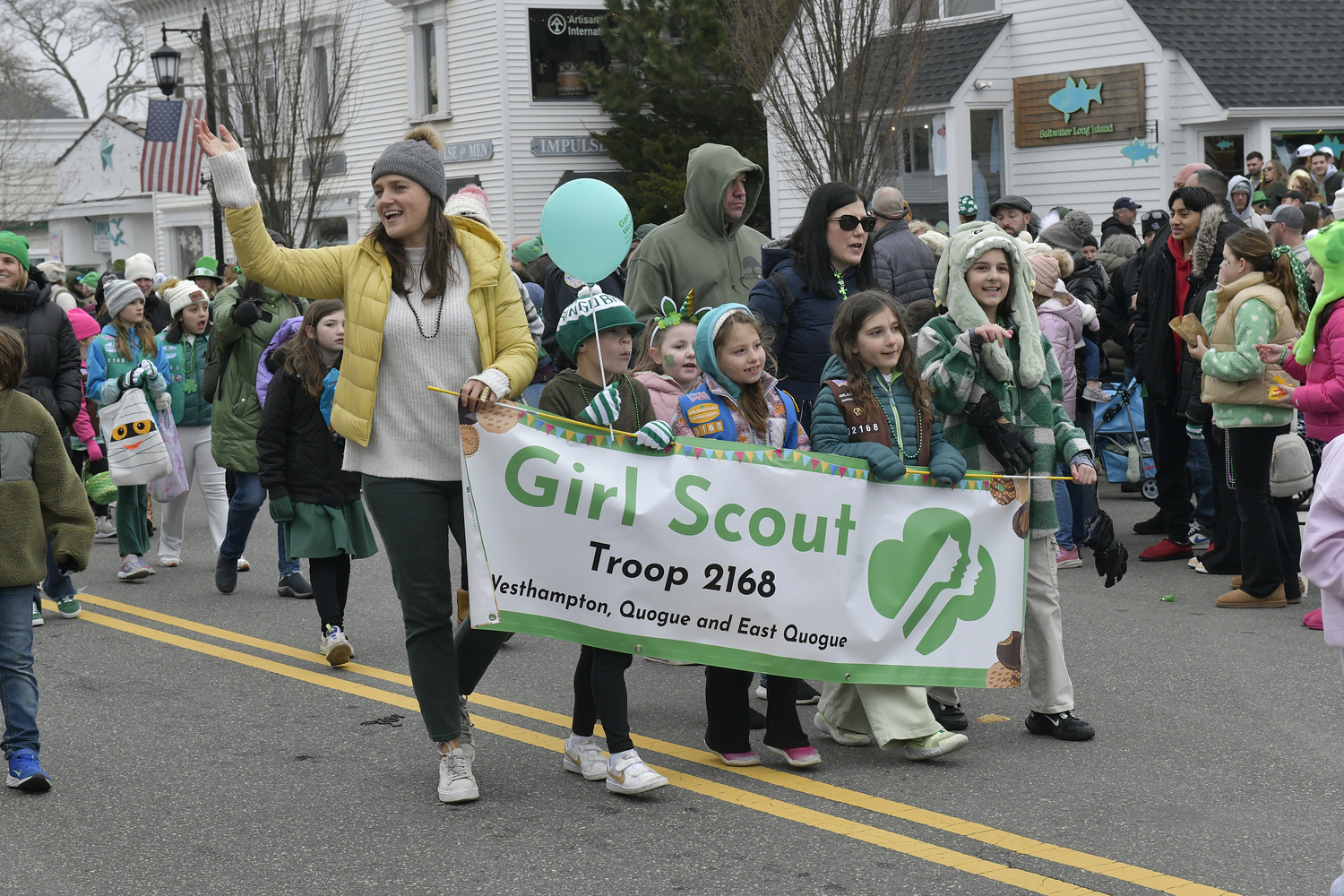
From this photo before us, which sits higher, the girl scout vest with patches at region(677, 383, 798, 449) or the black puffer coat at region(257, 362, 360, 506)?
the girl scout vest with patches at region(677, 383, 798, 449)

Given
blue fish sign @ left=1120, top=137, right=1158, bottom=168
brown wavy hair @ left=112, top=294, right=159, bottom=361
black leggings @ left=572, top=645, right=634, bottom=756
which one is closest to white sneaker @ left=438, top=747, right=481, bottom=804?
black leggings @ left=572, top=645, right=634, bottom=756

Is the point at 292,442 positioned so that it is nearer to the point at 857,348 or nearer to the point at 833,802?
the point at 857,348

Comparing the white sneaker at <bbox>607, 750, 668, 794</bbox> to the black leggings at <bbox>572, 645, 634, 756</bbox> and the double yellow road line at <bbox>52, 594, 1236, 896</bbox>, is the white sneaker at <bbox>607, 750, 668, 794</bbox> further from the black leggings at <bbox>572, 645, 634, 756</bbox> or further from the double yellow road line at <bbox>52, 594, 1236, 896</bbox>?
the double yellow road line at <bbox>52, 594, 1236, 896</bbox>

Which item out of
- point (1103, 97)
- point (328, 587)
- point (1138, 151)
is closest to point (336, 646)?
point (328, 587)

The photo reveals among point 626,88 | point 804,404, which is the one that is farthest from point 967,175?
point 804,404

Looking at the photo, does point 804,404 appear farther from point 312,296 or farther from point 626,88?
point 626,88

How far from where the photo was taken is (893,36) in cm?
1769

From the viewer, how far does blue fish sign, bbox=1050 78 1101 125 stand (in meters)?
19.7

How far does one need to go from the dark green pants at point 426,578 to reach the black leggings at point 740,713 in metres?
1.01

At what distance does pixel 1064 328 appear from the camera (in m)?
9.53

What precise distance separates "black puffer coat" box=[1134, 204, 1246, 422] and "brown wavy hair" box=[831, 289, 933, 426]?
12.1 feet

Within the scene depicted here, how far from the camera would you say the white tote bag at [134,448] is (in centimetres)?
982

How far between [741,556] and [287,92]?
23410mm

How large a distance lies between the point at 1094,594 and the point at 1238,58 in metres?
12.5
